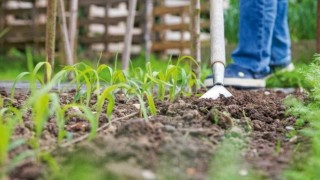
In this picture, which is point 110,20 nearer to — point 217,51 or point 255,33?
point 255,33

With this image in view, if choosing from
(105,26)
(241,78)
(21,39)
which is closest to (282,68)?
(241,78)

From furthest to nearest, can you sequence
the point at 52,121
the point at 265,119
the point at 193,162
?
the point at 265,119, the point at 52,121, the point at 193,162

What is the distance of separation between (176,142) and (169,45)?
21.8ft

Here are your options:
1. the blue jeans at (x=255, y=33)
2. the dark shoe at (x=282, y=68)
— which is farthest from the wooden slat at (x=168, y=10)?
the blue jeans at (x=255, y=33)

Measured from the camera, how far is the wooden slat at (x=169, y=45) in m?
7.87

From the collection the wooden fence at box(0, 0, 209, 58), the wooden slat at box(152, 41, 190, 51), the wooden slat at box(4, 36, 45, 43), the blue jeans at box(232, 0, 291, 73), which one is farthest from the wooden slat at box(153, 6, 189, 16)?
the blue jeans at box(232, 0, 291, 73)

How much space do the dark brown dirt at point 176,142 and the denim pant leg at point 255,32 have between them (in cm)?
130

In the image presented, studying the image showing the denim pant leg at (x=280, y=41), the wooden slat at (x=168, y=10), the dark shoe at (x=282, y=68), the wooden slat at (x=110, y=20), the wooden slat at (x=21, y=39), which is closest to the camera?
the denim pant leg at (x=280, y=41)

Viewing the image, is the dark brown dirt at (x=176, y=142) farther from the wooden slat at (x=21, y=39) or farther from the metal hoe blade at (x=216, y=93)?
the wooden slat at (x=21, y=39)

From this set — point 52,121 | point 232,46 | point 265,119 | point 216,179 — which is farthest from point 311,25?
point 216,179

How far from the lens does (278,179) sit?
1263 mm

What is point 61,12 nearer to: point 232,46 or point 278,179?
point 278,179

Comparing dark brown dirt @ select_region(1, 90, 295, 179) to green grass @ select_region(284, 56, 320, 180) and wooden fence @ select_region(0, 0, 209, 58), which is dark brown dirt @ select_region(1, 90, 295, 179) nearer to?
green grass @ select_region(284, 56, 320, 180)

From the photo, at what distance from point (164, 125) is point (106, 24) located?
21.9 ft
